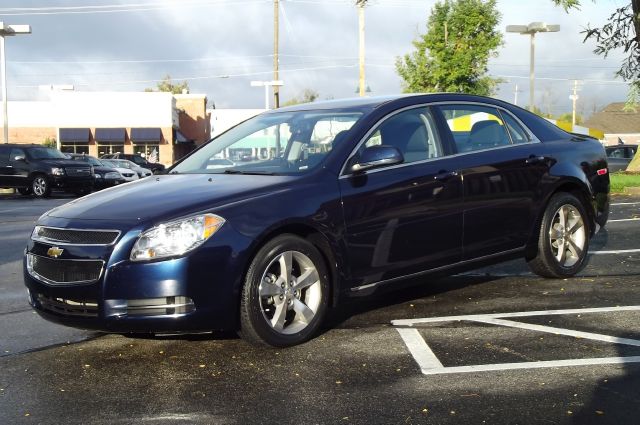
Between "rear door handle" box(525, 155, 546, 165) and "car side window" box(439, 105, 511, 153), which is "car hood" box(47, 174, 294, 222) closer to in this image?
"car side window" box(439, 105, 511, 153)

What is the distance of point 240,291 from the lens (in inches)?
183

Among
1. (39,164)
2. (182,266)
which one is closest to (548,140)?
(182,266)

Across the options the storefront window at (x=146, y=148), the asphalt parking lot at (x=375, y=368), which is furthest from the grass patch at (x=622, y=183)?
the storefront window at (x=146, y=148)

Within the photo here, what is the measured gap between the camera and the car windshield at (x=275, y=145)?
5453 millimetres

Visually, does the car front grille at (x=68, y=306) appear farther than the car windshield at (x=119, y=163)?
No

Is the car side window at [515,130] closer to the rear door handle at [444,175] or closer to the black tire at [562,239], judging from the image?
the black tire at [562,239]

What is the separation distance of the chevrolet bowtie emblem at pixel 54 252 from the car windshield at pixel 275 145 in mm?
1385

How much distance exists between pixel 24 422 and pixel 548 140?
200 inches

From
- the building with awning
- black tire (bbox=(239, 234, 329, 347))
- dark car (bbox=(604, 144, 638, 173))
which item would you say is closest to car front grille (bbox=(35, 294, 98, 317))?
black tire (bbox=(239, 234, 329, 347))

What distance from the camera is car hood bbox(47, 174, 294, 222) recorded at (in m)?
4.61

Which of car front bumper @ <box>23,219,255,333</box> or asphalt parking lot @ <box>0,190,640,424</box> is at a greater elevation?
car front bumper @ <box>23,219,255,333</box>

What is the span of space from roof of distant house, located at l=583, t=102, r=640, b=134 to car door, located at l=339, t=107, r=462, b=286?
7779 centimetres

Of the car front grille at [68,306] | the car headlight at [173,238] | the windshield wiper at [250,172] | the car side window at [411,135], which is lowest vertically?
the car front grille at [68,306]

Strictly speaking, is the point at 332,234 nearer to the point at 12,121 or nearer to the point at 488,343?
the point at 488,343
